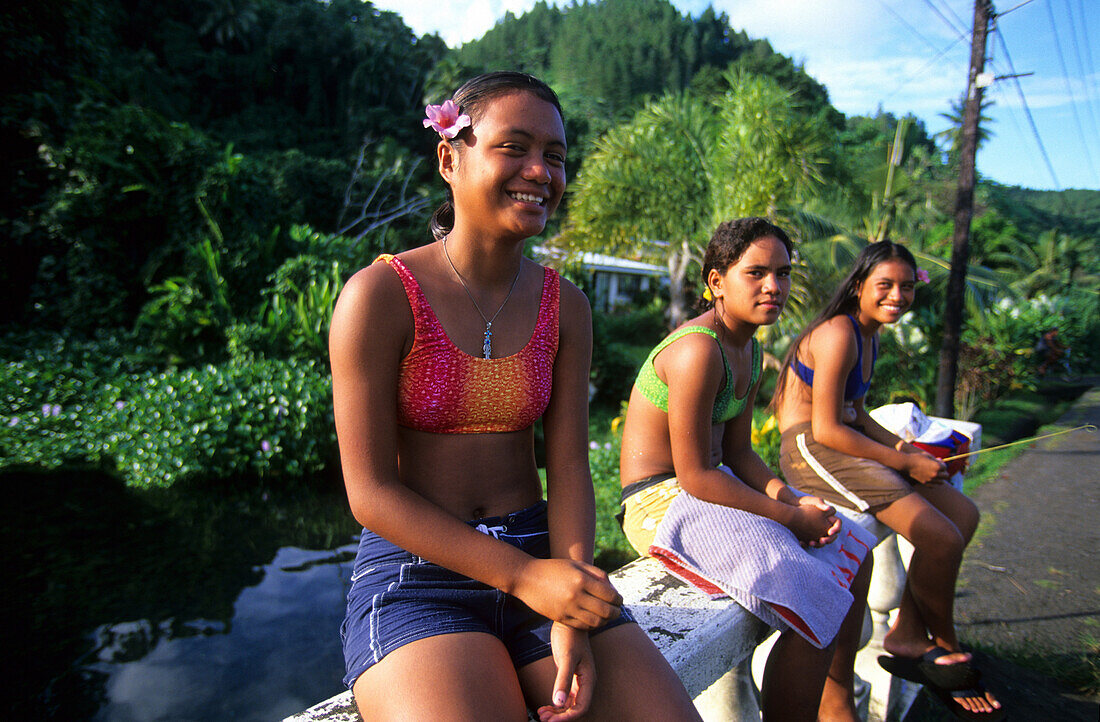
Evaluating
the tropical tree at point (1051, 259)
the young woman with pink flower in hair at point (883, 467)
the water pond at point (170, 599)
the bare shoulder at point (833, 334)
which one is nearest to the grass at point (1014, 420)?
the young woman with pink flower in hair at point (883, 467)

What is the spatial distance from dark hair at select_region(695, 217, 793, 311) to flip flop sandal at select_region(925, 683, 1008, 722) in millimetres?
1551

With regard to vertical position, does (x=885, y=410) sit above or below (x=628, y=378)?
above

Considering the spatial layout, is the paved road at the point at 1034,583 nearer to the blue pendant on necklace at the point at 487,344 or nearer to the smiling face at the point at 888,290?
the smiling face at the point at 888,290

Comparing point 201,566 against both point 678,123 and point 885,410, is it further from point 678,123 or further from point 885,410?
point 678,123

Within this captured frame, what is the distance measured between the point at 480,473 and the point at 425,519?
0.20 m

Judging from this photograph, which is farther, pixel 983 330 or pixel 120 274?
pixel 983 330

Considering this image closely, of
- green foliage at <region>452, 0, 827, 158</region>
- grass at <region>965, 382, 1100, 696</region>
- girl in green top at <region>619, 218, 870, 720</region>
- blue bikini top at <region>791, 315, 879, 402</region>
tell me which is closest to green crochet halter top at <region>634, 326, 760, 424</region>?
girl in green top at <region>619, 218, 870, 720</region>

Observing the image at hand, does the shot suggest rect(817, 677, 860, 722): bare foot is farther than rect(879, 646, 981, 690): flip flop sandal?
No

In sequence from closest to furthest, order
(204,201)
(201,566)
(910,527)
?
(910,527), (201,566), (204,201)

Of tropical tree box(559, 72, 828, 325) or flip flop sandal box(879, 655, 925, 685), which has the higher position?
tropical tree box(559, 72, 828, 325)

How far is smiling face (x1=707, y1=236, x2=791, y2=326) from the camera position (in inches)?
82.1

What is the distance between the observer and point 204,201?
34.6 ft

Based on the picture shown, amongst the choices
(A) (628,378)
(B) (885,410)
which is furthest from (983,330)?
(B) (885,410)

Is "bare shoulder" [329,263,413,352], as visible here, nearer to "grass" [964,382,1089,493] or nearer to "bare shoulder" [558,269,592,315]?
"bare shoulder" [558,269,592,315]
